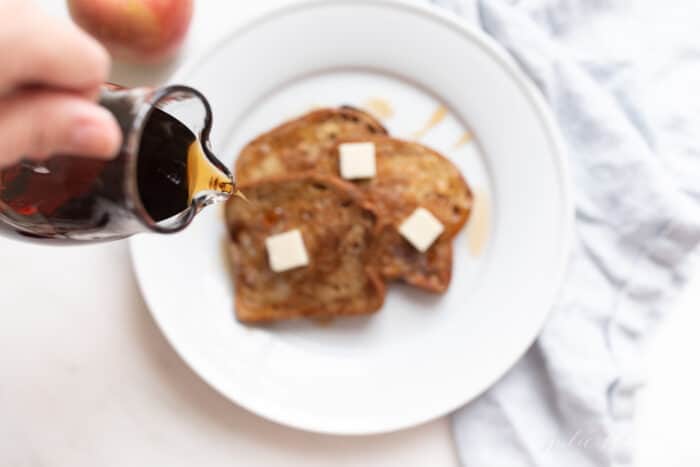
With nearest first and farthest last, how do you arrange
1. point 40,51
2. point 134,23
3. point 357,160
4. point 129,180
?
1. point 40,51
2. point 129,180
3. point 134,23
4. point 357,160

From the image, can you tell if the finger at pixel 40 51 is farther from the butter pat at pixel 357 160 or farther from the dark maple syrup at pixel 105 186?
the butter pat at pixel 357 160

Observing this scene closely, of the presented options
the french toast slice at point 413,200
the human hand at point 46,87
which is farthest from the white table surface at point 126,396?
the human hand at point 46,87

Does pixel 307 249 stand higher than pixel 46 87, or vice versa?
pixel 46 87

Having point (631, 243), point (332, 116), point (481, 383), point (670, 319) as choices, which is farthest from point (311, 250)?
point (670, 319)

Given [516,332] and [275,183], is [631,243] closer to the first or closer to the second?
[516,332]

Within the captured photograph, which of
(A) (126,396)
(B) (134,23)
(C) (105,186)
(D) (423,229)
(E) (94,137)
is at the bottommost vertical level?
(A) (126,396)

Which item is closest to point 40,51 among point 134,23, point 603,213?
point 134,23

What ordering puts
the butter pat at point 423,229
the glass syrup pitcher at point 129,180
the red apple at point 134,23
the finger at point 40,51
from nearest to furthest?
1. the finger at point 40,51
2. the glass syrup pitcher at point 129,180
3. the red apple at point 134,23
4. the butter pat at point 423,229

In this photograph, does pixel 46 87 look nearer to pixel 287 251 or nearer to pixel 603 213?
pixel 287 251
